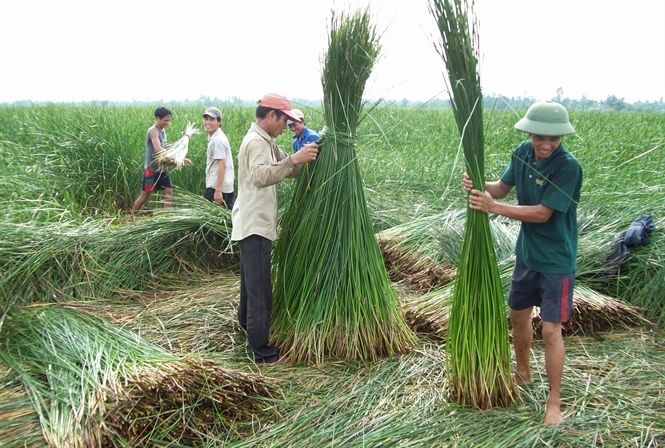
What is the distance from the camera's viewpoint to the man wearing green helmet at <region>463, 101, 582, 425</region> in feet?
8.31

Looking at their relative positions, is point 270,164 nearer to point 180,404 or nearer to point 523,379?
point 180,404

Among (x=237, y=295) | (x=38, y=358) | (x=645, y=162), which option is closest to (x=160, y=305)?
(x=237, y=295)

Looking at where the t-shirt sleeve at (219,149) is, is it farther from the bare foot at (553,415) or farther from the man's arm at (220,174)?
the bare foot at (553,415)

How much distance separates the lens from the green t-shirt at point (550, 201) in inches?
99.5

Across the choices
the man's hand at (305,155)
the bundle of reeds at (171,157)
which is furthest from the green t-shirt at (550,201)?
the bundle of reeds at (171,157)

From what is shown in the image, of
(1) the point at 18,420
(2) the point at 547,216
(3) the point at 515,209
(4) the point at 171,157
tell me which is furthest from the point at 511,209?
(4) the point at 171,157

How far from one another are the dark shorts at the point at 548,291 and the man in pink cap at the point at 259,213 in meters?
1.20

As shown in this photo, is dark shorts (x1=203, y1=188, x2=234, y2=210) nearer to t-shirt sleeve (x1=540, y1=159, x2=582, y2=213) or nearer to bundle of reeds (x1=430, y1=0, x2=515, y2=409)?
bundle of reeds (x1=430, y1=0, x2=515, y2=409)

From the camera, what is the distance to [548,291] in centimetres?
266

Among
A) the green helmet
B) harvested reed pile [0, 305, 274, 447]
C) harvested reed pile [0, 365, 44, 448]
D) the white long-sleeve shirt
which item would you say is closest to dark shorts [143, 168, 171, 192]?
the white long-sleeve shirt

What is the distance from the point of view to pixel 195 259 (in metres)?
5.05

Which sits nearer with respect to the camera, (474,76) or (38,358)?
(474,76)

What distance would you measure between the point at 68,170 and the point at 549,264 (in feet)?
19.4

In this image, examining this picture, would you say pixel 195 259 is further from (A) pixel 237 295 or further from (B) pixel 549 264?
(B) pixel 549 264
